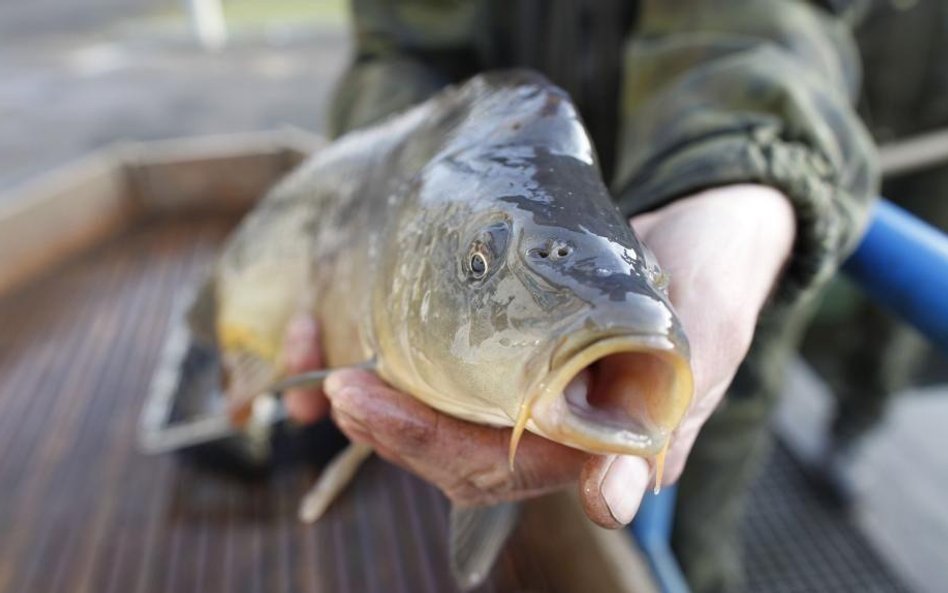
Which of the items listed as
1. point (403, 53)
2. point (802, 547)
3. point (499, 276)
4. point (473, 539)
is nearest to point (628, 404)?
point (499, 276)

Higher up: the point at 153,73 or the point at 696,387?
the point at 696,387

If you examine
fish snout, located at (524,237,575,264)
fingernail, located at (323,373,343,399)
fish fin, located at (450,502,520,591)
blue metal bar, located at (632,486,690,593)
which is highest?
fish snout, located at (524,237,575,264)

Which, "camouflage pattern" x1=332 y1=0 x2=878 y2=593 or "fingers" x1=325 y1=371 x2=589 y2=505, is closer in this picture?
"fingers" x1=325 y1=371 x2=589 y2=505

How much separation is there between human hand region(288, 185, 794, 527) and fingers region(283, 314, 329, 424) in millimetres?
535

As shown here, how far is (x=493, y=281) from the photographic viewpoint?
3.20ft

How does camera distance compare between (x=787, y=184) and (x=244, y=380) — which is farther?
(x=244, y=380)

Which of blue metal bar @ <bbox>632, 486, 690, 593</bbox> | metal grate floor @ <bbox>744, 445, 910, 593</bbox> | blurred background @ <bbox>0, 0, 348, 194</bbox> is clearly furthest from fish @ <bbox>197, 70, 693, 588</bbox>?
blurred background @ <bbox>0, 0, 348, 194</bbox>

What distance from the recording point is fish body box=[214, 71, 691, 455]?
0.79 meters

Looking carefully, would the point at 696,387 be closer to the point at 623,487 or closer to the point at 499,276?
the point at 623,487

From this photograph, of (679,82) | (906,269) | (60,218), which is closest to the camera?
(906,269)

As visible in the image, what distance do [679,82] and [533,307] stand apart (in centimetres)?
99

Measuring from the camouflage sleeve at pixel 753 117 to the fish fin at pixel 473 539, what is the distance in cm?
68

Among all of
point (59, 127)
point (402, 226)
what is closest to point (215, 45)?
point (59, 127)

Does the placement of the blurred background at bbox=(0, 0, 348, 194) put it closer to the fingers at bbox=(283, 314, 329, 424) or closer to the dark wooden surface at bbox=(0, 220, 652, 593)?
the dark wooden surface at bbox=(0, 220, 652, 593)
